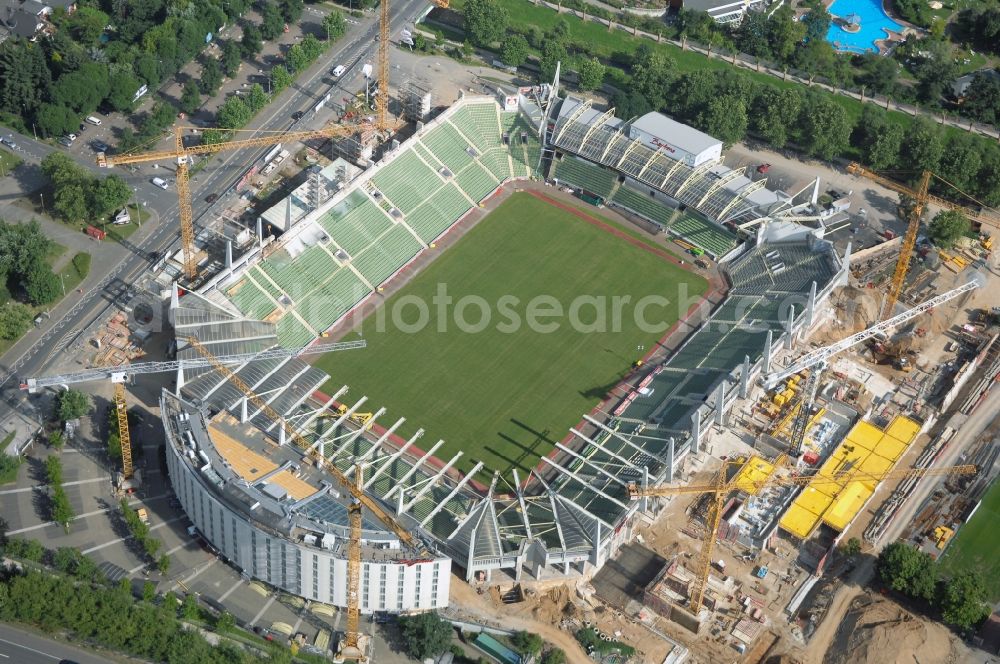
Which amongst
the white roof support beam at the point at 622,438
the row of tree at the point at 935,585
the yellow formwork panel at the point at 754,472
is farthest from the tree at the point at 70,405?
the row of tree at the point at 935,585

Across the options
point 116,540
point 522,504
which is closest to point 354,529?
point 522,504

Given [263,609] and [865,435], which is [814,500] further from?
[263,609]

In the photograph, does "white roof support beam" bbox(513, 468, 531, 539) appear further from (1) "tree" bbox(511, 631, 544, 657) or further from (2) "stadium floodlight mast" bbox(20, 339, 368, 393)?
(2) "stadium floodlight mast" bbox(20, 339, 368, 393)

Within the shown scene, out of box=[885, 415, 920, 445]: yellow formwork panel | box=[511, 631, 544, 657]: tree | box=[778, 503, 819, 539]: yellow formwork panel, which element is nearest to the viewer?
box=[511, 631, 544, 657]: tree

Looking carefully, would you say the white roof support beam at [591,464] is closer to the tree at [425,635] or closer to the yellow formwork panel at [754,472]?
the yellow formwork panel at [754,472]

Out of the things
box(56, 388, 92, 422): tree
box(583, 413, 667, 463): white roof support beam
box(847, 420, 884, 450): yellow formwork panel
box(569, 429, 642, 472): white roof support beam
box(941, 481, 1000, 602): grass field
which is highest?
box(847, 420, 884, 450): yellow formwork panel

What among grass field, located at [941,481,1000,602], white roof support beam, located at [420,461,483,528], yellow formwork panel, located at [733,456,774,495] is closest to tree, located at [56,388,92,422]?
white roof support beam, located at [420,461,483,528]

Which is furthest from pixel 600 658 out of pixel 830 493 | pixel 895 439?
pixel 895 439
